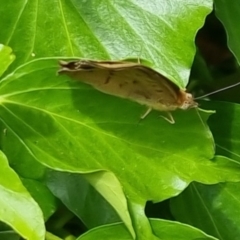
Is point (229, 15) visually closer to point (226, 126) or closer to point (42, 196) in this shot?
point (226, 126)

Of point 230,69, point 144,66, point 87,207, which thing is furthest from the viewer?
point 230,69

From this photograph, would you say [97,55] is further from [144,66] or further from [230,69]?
[230,69]

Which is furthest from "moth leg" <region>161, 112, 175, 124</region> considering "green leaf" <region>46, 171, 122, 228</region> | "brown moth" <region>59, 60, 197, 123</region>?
"green leaf" <region>46, 171, 122, 228</region>

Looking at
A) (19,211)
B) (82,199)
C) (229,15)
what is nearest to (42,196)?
(82,199)

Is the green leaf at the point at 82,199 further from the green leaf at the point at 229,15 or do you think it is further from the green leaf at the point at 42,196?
the green leaf at the point at 229,15

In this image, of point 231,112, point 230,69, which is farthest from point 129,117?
point 230,69

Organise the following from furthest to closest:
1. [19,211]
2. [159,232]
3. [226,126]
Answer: [226,126]
[159,232]
[19,211]

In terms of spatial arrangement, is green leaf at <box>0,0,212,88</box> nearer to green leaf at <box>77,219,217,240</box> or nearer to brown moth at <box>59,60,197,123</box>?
brown moth at <box>59,60,197,123</box>
